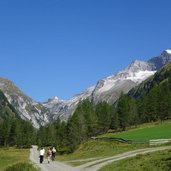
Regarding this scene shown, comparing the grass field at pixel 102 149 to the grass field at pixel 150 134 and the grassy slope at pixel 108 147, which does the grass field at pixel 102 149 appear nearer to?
the grassy slope at pixel 108 147

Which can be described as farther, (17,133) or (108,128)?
(17,133)

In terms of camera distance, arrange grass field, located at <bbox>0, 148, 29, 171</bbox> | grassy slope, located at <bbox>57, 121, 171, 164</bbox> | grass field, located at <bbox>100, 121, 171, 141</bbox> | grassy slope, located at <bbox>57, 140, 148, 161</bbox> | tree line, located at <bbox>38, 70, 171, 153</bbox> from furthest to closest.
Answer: tree line, located at <bbox>38, 70, 171, 153</bbox>, grass field, located at <bbox>100, 121, 171, 141</bbox>, grassy slope, located at <bbox>57, 140, 148, 161</bbox>, grassy slope, located at <bbox>57, 121, 171, 164</bbox>, grass field, located at <bbox>0, 148, 29, 171</bbox>

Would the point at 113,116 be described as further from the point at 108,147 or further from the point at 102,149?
the point at 102,149

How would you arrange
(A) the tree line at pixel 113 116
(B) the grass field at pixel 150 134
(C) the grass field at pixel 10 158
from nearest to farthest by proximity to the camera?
(C) the grass field at pixel 10 158, (B) the grass field at pixel 150 134, (A) the tree line at pixel 113 116

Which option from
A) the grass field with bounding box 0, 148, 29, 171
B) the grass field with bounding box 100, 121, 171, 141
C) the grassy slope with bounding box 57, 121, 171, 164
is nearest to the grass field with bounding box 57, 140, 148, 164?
the grassy slope with bounding box 57, 121, 171, 164

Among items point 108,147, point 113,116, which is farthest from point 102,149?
point 113,116

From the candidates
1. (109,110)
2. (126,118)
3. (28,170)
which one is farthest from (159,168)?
(109,110)

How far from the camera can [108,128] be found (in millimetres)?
166250

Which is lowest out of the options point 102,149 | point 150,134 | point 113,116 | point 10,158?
point 102,149

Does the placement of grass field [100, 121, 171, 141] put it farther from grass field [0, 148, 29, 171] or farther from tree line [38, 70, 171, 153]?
tree line [38, 70, 171, 153]

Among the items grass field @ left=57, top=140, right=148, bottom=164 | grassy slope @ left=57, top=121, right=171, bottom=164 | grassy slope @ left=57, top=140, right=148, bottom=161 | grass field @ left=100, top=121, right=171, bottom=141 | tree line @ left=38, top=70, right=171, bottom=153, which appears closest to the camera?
grassy slope @ left=57, top=121, right=171, bottom=164

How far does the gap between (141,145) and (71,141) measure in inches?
2523

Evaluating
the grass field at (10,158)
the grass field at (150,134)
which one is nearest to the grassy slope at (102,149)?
the grass field at (150,134)

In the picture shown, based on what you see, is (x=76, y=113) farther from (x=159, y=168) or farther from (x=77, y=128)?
(x=159, y=168)
